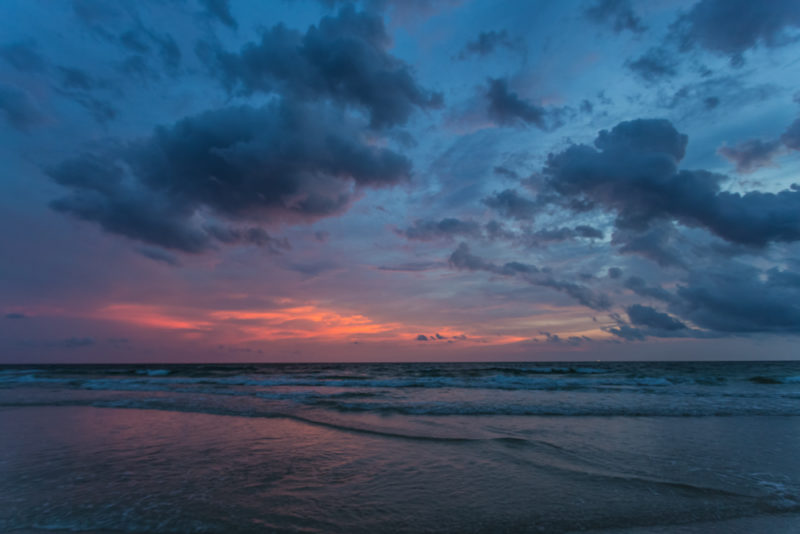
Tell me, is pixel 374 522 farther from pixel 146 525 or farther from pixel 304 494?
pixel 146 525

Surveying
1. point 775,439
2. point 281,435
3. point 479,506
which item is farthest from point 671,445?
point 281,435

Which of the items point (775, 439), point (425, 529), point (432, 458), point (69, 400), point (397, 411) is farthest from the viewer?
point (69, 400)

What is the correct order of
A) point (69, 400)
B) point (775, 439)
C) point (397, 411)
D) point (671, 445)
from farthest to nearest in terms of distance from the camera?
point (69, 400) → point (397, 411) → point (775, 439) → point (671, 445)

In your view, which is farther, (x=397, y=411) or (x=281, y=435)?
(x=397, y=411)

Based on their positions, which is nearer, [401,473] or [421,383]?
[401,473]

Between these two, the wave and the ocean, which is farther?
the wave

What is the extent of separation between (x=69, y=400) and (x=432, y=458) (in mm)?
19846

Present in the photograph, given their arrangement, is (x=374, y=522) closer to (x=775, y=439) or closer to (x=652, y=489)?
(x=652, y=489)

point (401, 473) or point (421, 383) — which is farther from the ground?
point (401, 473)

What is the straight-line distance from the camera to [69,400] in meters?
19.1

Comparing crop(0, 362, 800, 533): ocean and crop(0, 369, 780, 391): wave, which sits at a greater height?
crop(0, 362, 800, 533): ocean

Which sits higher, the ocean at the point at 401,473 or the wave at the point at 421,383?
the ocean at the point at 401,473

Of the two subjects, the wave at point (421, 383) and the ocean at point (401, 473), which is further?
the wave at point (421, 383)

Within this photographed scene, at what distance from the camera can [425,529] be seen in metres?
5.02
